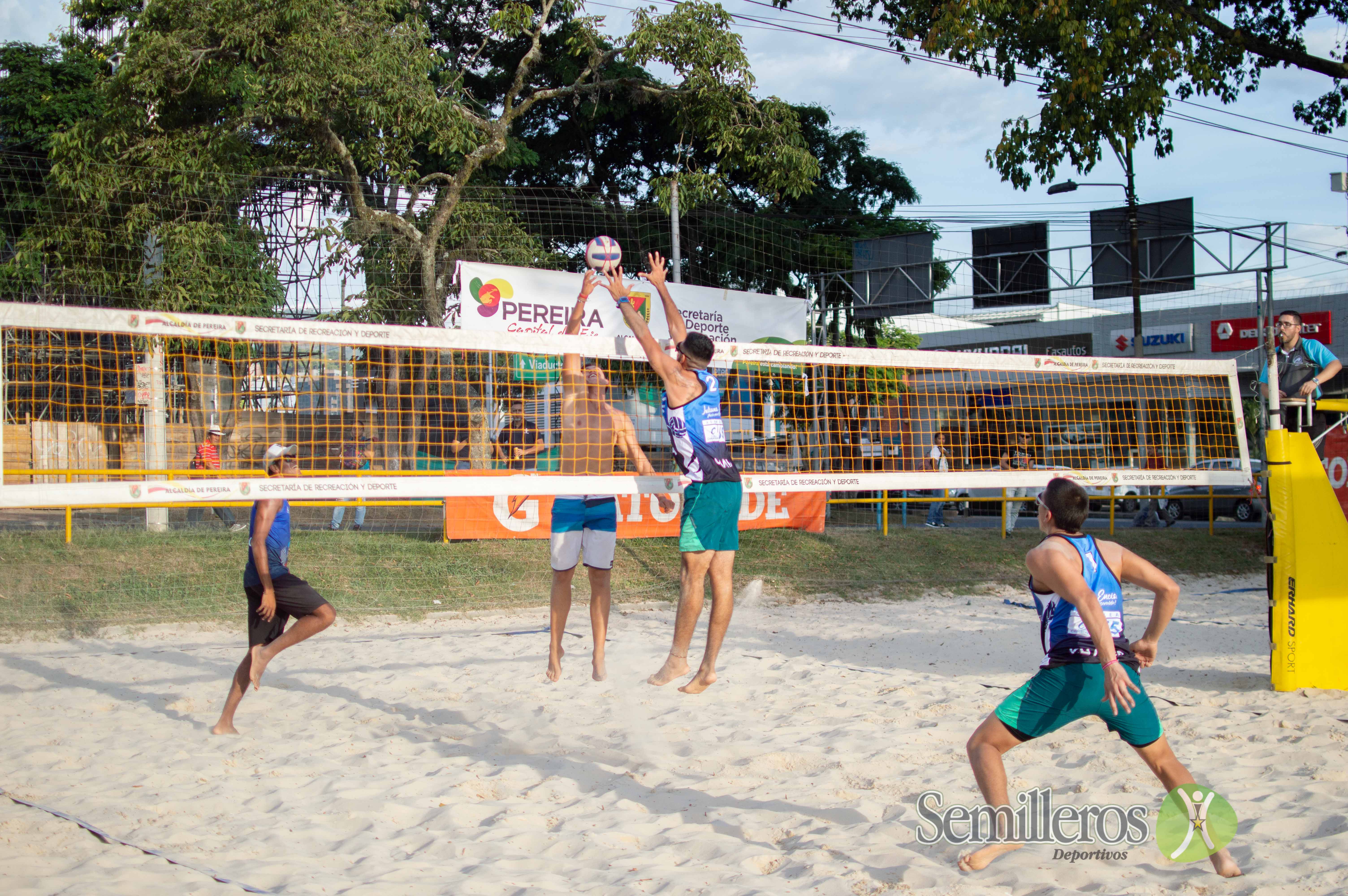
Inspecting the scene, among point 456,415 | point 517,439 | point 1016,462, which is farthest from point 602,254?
point 1016,462

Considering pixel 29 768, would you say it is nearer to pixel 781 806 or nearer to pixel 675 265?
pixel 781 806

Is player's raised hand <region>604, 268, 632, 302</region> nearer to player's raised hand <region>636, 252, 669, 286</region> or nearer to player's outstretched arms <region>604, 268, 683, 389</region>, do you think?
player's outstretched arms <region>604, 268, 683, 389</region>

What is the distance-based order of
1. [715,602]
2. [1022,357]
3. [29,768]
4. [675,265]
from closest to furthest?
[29,768]
[715,602]
[1022,357]
[675,265]

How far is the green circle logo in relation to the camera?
3.29 m

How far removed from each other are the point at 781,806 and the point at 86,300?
10.5 meters

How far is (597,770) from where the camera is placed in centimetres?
464

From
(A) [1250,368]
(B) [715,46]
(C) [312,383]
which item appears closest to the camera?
(C) [312,383]

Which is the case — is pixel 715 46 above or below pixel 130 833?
above

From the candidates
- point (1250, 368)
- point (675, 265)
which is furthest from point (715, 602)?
point (1250, 368)

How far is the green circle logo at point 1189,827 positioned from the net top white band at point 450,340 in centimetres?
308

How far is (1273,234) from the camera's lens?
14875mm

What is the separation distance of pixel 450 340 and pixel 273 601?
Result: 5.62 ft

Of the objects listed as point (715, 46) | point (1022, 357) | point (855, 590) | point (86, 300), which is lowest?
point (855, 590)

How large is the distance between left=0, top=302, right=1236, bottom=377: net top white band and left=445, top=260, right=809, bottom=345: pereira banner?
172 inches
